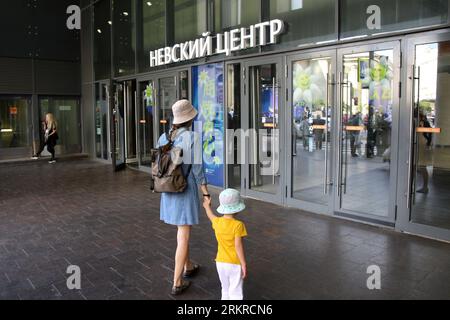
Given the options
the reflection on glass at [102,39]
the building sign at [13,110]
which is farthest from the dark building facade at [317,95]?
the building sign at [13,110]

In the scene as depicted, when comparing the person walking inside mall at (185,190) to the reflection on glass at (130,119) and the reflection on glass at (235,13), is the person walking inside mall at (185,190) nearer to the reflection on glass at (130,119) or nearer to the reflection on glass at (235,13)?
the reflection on glass at (235,13)

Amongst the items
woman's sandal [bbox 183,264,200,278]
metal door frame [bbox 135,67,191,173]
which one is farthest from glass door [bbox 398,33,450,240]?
metal door frame [bbox 135,67,191,173]

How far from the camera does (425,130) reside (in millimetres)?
5094

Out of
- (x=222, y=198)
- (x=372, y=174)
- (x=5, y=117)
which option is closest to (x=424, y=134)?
(x=372, y=174)

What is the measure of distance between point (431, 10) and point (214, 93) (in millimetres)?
4221

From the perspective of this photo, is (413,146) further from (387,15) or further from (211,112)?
(211,112)

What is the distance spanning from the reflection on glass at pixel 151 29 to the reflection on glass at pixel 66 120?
4690 millimetres

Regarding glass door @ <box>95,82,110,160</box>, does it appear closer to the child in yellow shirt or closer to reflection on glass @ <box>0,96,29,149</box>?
reflection on glass @ <box>0,96,29,149</box>

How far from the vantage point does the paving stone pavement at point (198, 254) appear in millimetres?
3658

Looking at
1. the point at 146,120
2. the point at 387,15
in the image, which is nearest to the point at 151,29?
the point at 146,120

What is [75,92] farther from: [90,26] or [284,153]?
[284,153]

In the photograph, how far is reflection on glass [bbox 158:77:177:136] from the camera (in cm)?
948

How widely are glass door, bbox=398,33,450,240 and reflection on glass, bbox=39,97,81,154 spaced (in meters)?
11.5
